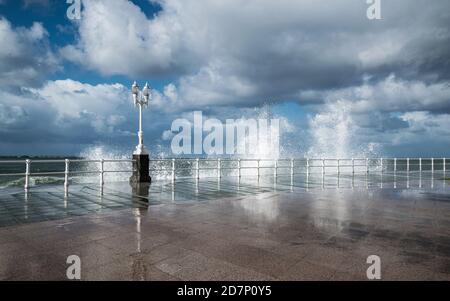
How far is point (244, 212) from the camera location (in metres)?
7.27

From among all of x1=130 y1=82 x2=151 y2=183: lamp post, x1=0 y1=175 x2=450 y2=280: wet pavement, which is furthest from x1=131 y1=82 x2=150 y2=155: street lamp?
x1=0 y1=175 x2=450 y2=280: wet pavement

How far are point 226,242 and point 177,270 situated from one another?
4.26 feet

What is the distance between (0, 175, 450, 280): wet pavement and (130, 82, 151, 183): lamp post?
5610mm

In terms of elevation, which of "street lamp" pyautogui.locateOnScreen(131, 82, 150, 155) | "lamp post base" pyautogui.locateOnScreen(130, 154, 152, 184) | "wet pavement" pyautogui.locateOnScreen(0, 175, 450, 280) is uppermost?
"street lamp" pyautogui.locateOnScreen(131, 82, 150, 155)

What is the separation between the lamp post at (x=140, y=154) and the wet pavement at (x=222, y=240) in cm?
561

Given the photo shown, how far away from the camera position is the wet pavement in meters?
3.59

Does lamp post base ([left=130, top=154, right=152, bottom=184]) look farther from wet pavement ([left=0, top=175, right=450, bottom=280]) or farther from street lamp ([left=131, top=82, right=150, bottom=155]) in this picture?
wet pavement ([left=0, top=175, right=450, bottom=280])

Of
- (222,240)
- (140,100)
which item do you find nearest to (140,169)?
(140,100)

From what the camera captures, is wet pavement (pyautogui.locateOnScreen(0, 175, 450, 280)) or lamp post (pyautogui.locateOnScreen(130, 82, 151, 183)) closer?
wet pavement (pyautogui.locateOnScreen(0, 175, 450, 280))

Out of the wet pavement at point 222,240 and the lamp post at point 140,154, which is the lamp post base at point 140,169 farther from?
the wet pavement at point 222,240

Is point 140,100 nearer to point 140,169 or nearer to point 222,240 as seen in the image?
point 140,169

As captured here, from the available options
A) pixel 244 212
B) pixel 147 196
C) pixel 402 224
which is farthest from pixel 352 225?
pixel 147 196
